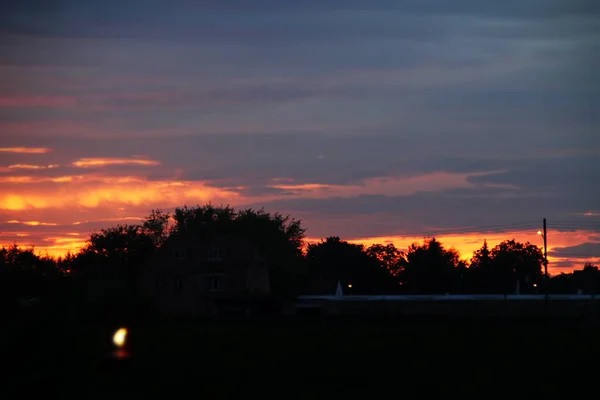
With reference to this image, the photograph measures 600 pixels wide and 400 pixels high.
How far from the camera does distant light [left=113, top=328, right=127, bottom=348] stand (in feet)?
59.8

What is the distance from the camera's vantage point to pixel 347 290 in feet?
482

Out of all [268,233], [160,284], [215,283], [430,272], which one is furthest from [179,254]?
[430,272]

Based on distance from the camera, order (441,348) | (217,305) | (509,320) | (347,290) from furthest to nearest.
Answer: (347,290) → (217,305) → (509,320) → (441,348)

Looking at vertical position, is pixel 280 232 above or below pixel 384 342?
above

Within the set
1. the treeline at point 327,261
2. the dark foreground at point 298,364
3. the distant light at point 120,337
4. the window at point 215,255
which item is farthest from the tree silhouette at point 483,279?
the distant light at point 120,337

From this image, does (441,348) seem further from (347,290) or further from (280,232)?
(347,290)

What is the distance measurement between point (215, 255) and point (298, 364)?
2480 inches

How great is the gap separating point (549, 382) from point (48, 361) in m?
10.5

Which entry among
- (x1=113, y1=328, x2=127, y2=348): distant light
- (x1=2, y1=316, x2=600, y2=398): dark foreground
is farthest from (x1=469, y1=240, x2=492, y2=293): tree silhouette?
(x1=113, y1=328, x2=127, y2=348): distant light

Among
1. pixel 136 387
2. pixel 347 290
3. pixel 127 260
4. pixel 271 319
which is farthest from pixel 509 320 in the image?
pixel 347 290

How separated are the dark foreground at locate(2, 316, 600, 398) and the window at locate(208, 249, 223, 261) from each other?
4646 centimetres

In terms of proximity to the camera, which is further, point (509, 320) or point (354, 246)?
point (354, 246)

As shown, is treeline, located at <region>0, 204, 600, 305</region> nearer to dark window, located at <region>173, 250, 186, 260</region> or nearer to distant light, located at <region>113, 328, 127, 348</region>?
dark window, located at <region>173, 250, 186, 260</region>

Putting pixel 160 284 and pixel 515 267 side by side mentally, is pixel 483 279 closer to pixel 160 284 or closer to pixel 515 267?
pixel 515 267
